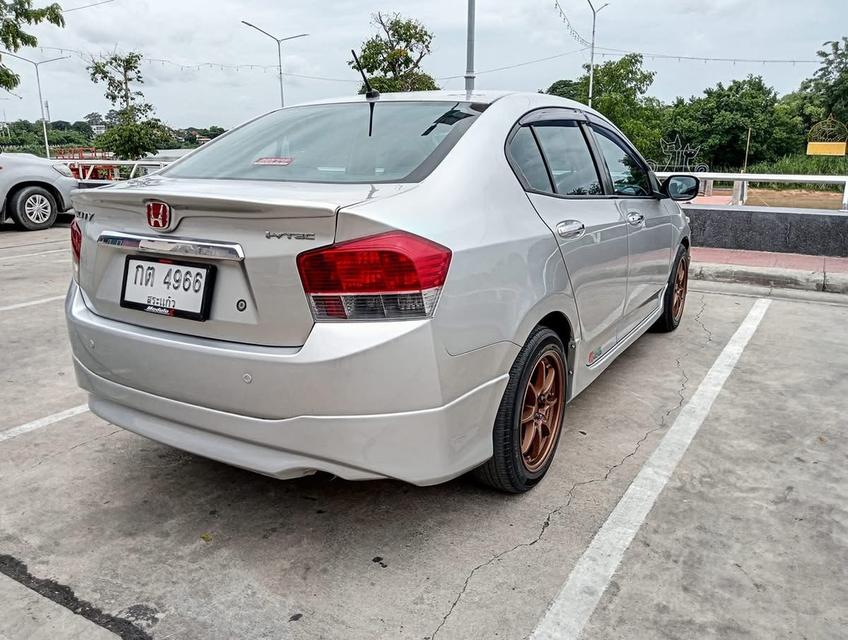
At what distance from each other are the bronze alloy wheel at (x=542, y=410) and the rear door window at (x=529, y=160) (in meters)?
0.70

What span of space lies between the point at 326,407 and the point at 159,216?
0.87m

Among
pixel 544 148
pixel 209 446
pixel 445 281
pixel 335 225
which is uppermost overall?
pixel 544 148

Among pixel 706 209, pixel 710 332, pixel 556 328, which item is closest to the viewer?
pixel 556 328

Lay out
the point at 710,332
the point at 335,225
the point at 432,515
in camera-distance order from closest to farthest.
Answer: the point at 335,225 → the point at 432,515 → the point at 710,332

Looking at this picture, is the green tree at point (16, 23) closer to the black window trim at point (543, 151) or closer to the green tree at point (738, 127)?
the black window trim at point (543, 151)

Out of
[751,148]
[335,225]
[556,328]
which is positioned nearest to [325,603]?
[335,225]

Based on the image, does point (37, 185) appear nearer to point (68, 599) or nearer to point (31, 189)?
point (31, 189)

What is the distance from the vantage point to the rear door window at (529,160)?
2799mm

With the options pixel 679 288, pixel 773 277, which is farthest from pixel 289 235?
pixel 773 277

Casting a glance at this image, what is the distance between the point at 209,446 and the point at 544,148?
74.0 inches

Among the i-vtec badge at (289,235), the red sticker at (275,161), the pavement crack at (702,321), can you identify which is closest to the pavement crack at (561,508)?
the pavement crack at (702,321)

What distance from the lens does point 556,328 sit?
9.81 feet

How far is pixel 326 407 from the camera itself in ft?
6.96

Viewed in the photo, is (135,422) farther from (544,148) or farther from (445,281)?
(544,148)
